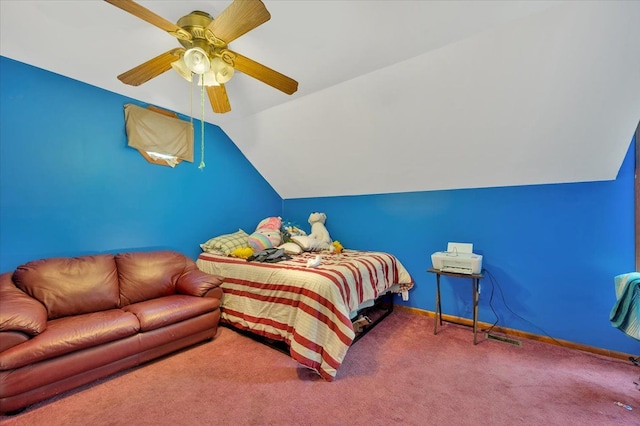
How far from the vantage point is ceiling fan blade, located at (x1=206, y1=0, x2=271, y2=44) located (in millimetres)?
1396

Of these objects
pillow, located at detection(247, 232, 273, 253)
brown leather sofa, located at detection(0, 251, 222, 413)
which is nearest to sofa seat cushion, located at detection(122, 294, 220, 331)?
brown leather sofa, located at detection(0, 251, 222, 413)

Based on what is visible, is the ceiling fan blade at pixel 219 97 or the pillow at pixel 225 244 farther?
the pillow at pixel 225 244

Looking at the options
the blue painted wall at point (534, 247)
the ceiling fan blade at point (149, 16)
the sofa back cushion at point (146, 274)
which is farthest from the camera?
the sofa back cushion at point (146, 274)

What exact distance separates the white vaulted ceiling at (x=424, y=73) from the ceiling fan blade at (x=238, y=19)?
0.73 feet

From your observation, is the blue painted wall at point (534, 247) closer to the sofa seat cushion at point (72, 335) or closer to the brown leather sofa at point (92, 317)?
the brown leather sofa at point (92, 317)

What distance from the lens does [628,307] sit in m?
1.81

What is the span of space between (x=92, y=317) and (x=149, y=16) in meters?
2.11

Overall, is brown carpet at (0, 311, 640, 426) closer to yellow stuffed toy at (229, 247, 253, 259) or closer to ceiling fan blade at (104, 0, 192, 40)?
yellow stuffed toy at (229, 247, 253, 259)

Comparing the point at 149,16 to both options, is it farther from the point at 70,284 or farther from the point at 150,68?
the point at 70,284

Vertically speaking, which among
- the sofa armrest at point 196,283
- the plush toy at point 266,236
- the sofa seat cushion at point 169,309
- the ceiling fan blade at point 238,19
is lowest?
the sofa seat cushion at point 169,309

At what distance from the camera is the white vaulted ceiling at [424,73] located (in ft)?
5.71

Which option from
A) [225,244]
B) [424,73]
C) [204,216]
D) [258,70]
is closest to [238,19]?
[258,70]

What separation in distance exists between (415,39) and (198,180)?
2865 mm

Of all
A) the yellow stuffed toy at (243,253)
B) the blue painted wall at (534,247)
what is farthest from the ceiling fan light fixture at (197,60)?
the blue painted wall at (534,247)
